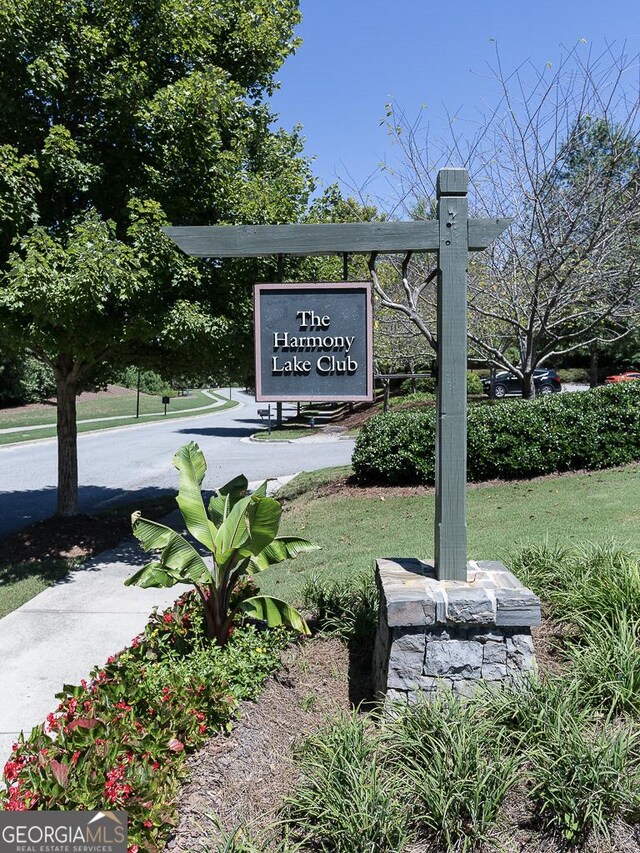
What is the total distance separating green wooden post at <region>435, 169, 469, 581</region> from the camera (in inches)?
167

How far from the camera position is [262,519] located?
445 cm

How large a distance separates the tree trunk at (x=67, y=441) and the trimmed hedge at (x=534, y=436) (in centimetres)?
476

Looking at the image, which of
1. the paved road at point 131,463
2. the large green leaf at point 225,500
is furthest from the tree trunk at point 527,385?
the large green leaf at point 225,500

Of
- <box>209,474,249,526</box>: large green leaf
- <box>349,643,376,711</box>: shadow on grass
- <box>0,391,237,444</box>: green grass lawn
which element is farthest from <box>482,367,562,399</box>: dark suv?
<box>349,643,376,711</box>: shadow on grass

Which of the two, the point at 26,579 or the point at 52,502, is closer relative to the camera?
the point at 26,579

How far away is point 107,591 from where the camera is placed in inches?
299

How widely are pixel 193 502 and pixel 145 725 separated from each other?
160 cm

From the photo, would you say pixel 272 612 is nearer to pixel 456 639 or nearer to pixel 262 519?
pixel 262 519

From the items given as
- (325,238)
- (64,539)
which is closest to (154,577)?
(325,238)

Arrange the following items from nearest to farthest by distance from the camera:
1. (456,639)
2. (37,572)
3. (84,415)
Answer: (456,639), (37,572), (84,415)

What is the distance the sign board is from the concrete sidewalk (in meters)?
2.87

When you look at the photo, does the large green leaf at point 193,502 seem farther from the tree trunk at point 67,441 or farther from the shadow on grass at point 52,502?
the shadow on grass at point 52,502

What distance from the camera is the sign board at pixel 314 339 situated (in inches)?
173

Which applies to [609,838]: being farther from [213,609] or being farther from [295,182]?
[295,182]
